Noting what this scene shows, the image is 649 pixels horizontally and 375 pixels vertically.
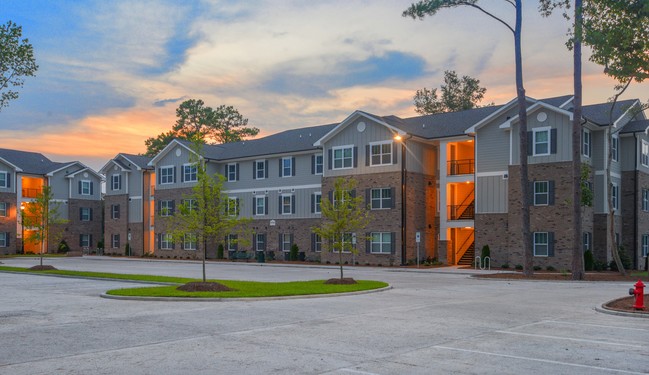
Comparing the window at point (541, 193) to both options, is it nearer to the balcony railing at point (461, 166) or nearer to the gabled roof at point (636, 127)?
the balcony railing at point (461, 166)

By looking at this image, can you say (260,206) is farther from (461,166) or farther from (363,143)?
(461,166)

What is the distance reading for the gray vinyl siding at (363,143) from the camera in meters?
43.7

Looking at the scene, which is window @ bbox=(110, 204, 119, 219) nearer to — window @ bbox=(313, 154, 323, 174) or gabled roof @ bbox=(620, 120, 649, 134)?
window @ bbox=(313, 154, 323, 174)

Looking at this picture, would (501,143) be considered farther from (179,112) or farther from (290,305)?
(179,112)

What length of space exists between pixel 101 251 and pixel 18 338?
56.7 m

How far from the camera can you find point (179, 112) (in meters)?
88.5

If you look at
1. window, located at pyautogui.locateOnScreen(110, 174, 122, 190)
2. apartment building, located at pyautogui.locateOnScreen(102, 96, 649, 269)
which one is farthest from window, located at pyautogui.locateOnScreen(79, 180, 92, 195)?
apartment building, located at pyautogui.locateOnScreen(102, 96, 649, 269)

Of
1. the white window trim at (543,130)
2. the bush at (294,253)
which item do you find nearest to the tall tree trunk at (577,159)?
the white window trim at (543,130)

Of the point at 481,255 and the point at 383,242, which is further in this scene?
the point at 383,242

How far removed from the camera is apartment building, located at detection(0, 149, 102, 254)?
64.1 m

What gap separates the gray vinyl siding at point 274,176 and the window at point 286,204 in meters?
0.94

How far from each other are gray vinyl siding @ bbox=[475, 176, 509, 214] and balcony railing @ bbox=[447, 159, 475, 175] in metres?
2.80

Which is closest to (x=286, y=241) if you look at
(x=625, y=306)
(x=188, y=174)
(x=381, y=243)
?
(x=381, y=243)

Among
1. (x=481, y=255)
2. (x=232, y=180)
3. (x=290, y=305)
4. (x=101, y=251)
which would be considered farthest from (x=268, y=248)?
(x=290, y=305)
